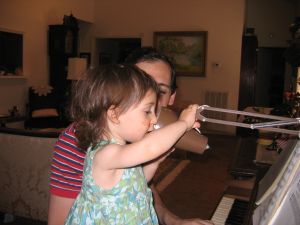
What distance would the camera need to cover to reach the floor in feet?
10.8

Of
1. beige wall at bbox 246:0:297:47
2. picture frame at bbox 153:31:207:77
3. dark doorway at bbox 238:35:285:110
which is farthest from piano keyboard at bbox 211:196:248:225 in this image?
beige wall at bbox 246:0:297:47

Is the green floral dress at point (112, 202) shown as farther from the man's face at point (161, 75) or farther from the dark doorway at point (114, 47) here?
the dark doorway at point (114, 47)

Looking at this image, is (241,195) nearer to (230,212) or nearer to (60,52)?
(230,212)

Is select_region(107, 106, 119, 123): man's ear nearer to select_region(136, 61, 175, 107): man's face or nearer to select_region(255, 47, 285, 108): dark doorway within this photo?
select_region(136, 61, 175, 107): man's face

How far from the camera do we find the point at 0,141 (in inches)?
100

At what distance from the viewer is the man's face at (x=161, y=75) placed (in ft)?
3.95

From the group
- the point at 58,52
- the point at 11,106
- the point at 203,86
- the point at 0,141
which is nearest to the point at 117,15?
the point at 58,52

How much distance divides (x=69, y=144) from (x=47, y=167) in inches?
60.3

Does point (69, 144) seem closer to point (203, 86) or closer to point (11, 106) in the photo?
point (11, 106)

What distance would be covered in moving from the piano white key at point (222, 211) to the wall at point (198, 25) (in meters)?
5.85

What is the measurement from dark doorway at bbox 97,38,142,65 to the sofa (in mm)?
5619

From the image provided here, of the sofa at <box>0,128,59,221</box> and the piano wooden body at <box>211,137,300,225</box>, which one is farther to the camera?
the sofa at <box>0,128,59,221</box>

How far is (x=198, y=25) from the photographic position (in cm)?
720

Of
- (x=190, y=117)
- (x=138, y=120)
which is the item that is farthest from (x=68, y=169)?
(x=190, y=117)
